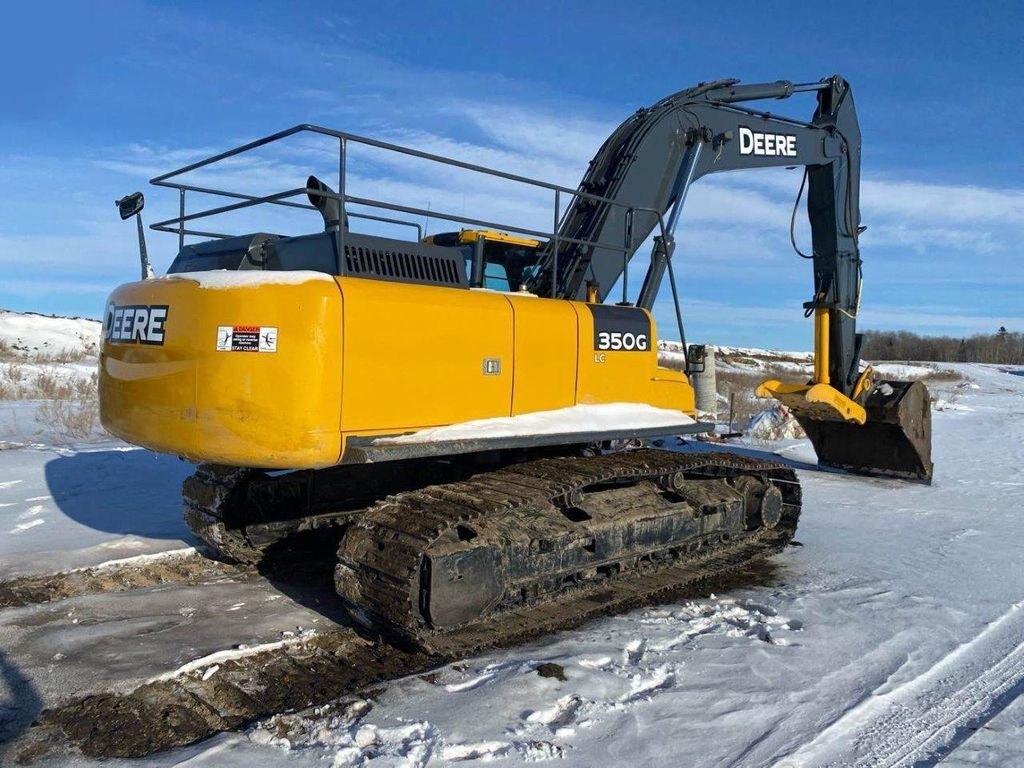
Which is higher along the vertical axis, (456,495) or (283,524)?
(456,495)

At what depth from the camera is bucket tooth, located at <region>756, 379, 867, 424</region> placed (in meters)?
8.91

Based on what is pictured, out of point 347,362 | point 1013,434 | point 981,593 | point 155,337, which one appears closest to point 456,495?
point 347,362

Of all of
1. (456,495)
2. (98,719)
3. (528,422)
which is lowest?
(98,719)

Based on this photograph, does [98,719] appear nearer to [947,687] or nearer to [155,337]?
[155,337]

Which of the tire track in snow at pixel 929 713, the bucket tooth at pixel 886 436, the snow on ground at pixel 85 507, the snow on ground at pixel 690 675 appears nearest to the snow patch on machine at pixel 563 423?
the snow on ground at pixel 690 675

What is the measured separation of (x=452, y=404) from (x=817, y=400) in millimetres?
5467

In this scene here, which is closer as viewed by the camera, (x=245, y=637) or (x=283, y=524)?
(x=245, y=637)

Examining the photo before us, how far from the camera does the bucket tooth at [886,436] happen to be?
9.94m

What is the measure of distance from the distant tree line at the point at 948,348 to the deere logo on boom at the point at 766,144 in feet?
298

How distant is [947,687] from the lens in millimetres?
4207

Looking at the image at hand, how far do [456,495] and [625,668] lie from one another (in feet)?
4.31

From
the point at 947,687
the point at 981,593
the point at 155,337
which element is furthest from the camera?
the point at 981,593

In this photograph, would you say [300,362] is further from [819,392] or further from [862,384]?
[862,384]

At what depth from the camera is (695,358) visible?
22.1 feet
